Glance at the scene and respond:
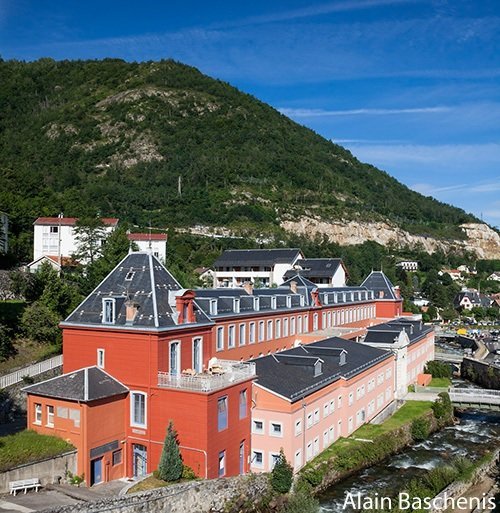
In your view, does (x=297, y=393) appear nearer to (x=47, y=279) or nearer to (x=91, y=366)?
(x=91, y=366)

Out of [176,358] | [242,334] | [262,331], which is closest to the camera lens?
[176,358]

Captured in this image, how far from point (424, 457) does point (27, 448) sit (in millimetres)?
24809

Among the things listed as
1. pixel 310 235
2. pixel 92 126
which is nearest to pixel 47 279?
pixel 310 235

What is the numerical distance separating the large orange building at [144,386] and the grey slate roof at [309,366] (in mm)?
2362

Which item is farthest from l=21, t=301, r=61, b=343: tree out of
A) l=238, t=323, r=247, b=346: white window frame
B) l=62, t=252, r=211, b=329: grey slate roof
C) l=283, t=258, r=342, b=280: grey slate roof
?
l=283, t=258, r=342, b=280: grey slate roof

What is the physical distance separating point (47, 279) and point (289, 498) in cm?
2334

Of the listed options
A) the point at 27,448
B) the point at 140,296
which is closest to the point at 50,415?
the point at 27,448

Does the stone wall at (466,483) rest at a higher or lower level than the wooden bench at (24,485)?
lower

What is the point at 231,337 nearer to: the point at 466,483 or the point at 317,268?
the point at 466,483

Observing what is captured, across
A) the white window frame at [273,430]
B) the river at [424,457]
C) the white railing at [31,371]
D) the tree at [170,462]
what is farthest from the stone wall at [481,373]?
the white railing at [31,371]

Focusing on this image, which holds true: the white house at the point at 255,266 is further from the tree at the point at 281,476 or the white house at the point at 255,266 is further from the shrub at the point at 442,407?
the tree at the point at 281,476

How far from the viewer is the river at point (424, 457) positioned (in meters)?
30.7

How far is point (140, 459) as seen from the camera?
88.9ft

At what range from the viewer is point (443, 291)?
412ft
